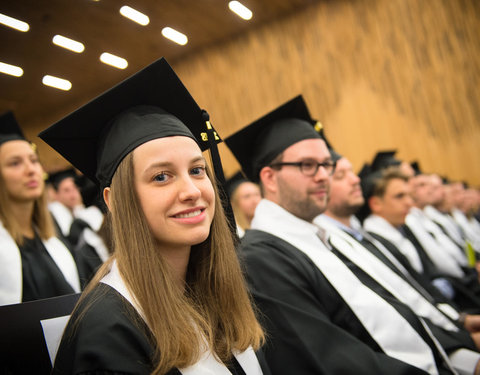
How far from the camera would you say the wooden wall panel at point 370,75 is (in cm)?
889

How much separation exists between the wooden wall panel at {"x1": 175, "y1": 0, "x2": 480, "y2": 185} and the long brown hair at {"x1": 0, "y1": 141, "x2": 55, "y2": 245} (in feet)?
22.5

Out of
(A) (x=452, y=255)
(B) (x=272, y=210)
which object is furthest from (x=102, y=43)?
(A) (x=452, y=255)

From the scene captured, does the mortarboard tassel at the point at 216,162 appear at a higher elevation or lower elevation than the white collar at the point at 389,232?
higher

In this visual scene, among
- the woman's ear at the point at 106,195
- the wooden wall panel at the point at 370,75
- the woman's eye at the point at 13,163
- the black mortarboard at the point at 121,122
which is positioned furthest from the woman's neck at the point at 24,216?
the wooden wall panel at the point at 370,75

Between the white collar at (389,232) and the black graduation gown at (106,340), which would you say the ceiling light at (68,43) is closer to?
the black graduation gown at (106,340)

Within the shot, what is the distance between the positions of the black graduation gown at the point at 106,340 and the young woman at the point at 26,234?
1216 mm

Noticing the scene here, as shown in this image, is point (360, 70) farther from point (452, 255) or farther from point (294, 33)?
point (452, 255)

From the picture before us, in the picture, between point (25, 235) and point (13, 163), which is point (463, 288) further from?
point (13, 163)

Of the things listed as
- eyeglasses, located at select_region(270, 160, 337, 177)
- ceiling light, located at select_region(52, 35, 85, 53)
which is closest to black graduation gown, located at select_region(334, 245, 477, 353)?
eyeglasses, located at select_region(270, 160, 337, 177)

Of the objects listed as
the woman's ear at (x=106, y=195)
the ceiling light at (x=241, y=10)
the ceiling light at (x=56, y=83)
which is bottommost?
the woman's ear at (x=106, y=195)

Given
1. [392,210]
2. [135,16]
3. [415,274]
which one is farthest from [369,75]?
[135,16]

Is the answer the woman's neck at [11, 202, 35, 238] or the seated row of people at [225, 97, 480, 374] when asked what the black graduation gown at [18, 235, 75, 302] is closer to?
the woman's neck at [11, 202, 35, 238]

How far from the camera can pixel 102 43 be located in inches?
149

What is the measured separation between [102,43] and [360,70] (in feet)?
23.0
